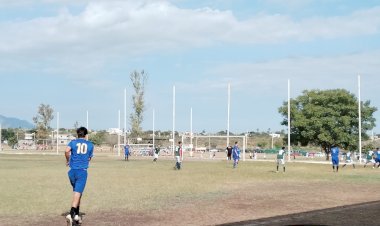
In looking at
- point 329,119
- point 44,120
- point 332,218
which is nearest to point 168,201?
point 332,218

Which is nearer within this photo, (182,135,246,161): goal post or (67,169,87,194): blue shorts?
(67,169,87,194): blue shorts

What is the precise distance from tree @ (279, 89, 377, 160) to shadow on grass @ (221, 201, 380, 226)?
53.3 m

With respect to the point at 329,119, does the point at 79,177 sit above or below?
below

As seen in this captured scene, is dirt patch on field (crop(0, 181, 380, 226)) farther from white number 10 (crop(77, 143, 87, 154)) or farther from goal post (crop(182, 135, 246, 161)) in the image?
goal post (crop(182, 135, 246, 161))

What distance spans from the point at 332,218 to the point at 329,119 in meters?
56.0

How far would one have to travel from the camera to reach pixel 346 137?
67062 mm

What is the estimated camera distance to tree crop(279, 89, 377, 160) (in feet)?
220

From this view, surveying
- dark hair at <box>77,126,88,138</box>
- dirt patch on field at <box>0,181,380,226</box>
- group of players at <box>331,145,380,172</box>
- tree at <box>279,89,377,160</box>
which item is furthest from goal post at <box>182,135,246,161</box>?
dark hair at <box>77,126,88,138</box>

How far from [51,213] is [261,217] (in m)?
5.24

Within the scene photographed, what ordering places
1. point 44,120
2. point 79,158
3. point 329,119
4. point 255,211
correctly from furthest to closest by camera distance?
1. point 44,120
2. point 329,119
3. point 255,211
4. point 79,158

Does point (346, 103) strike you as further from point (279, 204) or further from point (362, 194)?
point (279, 204)

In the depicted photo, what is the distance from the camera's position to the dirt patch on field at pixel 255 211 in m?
12.2

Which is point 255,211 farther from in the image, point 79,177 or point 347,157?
point 347,157

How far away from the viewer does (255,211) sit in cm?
1421
